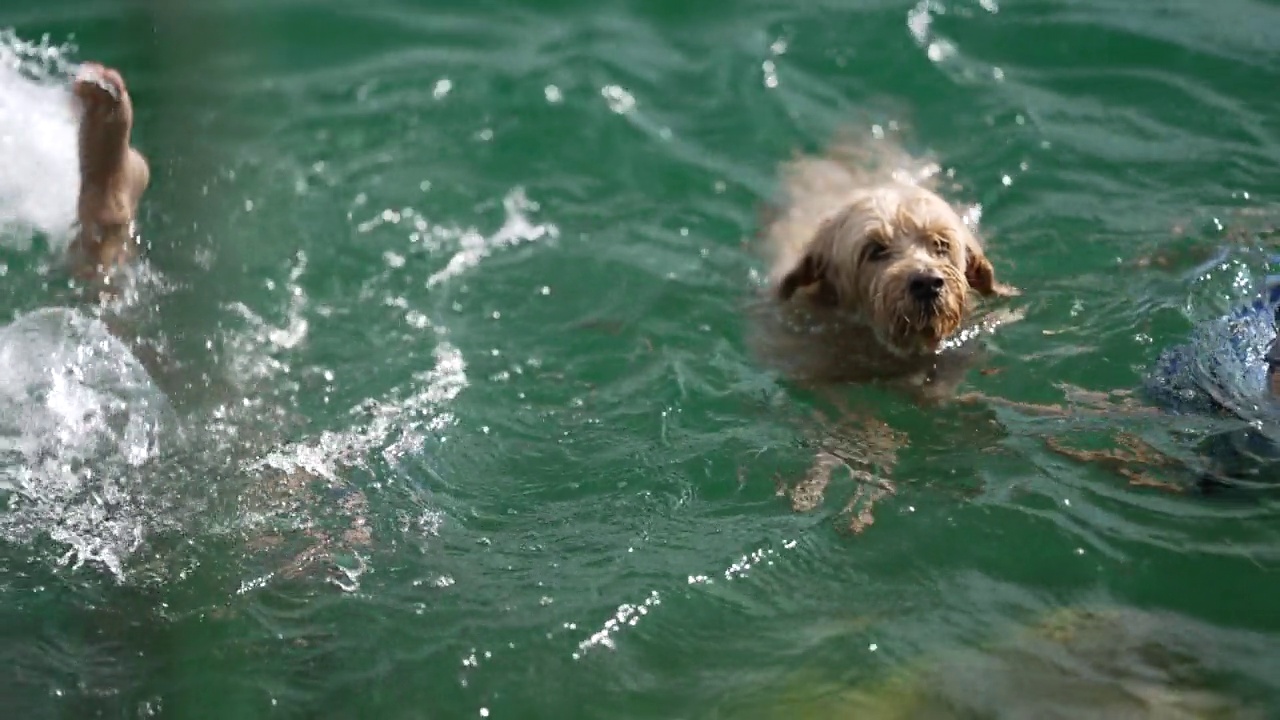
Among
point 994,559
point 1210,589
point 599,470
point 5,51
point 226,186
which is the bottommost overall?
point 1210,589

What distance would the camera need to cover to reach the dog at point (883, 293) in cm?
576

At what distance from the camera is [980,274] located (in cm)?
614

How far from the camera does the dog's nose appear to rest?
5621mm

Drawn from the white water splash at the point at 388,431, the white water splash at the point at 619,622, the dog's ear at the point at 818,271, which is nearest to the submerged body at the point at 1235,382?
the dog's ear at the point at 818,271

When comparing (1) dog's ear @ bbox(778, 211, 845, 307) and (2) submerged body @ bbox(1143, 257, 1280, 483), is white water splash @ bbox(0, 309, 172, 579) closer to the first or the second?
(1) dog's ear @ bbox(778, 211, 845, 307)

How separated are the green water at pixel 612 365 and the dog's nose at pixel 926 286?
51 centimetres

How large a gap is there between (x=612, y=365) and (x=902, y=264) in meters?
1.40

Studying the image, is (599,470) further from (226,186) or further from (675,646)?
(226,186)

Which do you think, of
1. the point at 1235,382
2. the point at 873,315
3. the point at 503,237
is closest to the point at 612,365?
the point at 873,315

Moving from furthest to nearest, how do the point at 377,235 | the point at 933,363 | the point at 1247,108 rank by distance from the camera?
1. the point at 1247,108
2. the point at 377,235
3. the point at 933,363

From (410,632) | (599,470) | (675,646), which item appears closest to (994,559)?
(675,646)

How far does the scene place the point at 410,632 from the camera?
15.1 ft

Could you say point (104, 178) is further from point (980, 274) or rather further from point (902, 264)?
point (980, 274)

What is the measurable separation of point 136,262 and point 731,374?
114 inches
